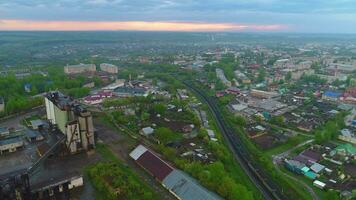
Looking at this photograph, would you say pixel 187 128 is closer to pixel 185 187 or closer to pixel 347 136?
pixel 185 187

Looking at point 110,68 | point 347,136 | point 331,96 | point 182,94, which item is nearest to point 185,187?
point 347,136

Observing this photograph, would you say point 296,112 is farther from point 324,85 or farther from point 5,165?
point 5,165

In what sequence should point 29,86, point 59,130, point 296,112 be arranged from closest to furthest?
point 59,130 < point 296,112 < point 29,86

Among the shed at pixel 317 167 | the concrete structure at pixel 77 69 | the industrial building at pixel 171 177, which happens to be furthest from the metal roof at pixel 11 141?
the concrete structure at pixel 77 69

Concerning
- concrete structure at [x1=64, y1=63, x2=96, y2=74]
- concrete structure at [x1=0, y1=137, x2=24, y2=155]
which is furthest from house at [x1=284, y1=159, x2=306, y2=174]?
concrete structure at [x1=64, y1=63, x2=96, y2=74]

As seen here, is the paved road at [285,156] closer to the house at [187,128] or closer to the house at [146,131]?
the house at [187,128]

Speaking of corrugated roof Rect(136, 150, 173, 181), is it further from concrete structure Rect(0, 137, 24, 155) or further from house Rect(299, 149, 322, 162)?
house Rect(299, 149, 322, 162)

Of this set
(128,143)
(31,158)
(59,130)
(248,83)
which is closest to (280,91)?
(248,83)
